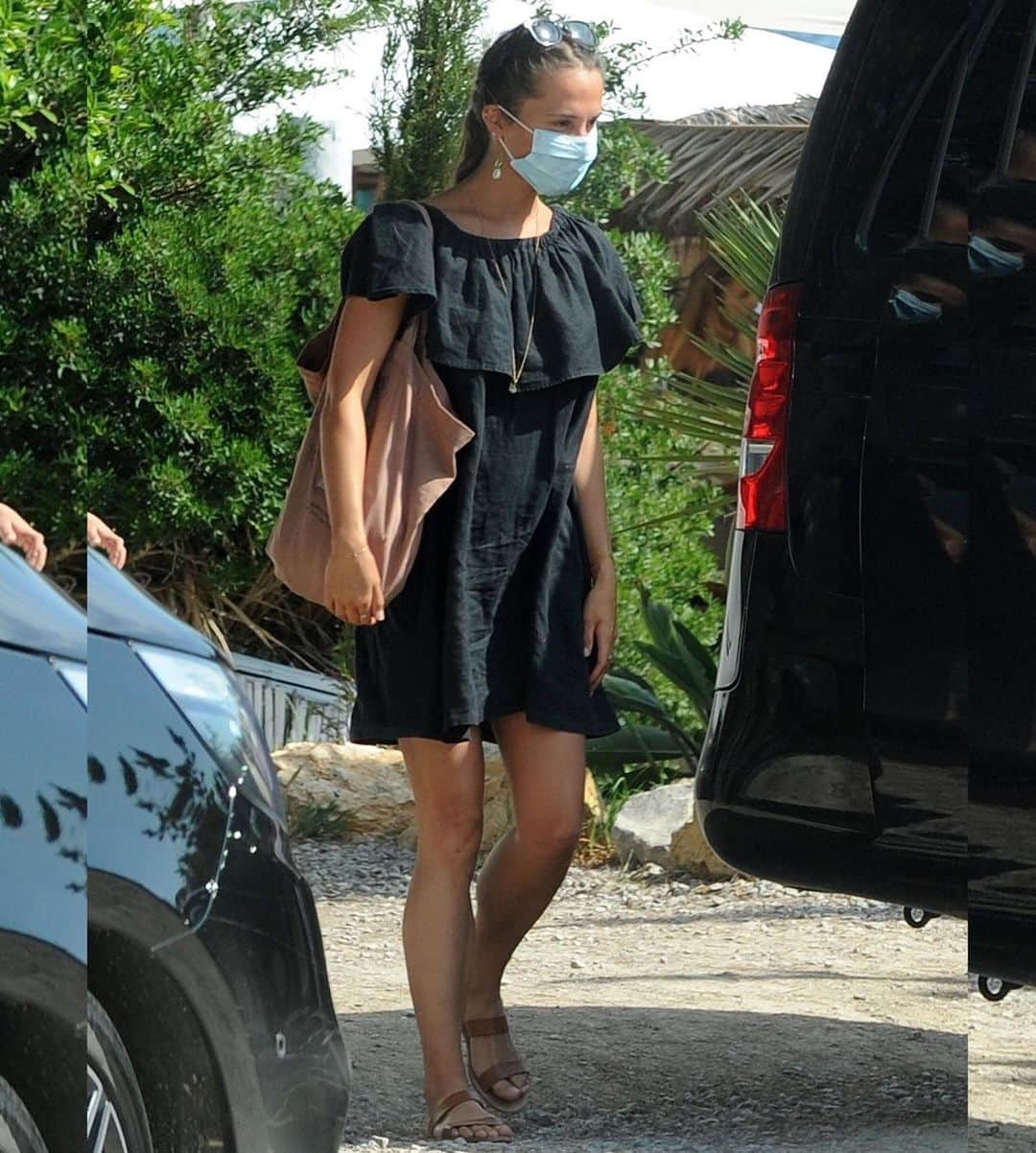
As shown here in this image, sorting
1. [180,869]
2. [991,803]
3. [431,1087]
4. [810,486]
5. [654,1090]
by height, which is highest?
[810,486]

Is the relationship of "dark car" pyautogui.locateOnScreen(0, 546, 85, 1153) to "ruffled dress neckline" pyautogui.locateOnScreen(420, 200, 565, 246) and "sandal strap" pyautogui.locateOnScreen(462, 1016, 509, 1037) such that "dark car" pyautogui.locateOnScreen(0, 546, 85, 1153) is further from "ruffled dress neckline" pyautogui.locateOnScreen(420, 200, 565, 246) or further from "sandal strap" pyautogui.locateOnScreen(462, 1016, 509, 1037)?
"sandal strap" pyautogui.locateOnScreen(462, 1016, 509, 1037)

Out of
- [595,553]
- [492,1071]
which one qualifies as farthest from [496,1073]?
[595,553]

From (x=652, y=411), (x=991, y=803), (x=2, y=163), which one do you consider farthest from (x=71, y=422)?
(x=991, y=803)

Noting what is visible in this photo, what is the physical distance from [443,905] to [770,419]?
93 cm

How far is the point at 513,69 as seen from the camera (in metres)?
2.76

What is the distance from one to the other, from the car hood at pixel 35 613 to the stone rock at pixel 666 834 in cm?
312

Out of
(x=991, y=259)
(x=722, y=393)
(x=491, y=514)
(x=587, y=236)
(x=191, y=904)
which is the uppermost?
(x=991, y=259)

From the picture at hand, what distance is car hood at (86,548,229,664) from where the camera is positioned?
1.92m

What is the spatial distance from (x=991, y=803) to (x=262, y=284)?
9.78 ft

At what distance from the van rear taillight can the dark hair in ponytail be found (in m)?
0.62

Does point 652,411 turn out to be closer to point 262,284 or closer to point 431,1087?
point 262,284

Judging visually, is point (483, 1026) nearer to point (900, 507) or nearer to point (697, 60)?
point (900, 507)

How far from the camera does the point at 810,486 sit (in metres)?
2.26

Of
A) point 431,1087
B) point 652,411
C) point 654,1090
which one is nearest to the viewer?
point 431,1087
